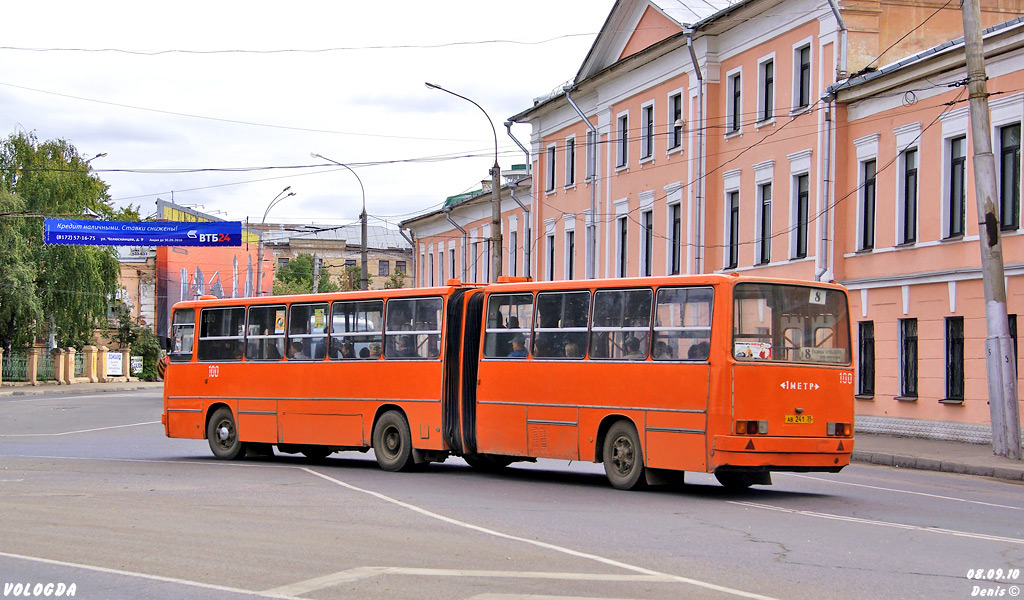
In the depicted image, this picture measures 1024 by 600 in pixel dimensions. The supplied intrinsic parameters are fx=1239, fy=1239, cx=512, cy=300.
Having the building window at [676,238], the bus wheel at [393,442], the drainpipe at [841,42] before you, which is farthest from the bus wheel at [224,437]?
the building window at [676,238]

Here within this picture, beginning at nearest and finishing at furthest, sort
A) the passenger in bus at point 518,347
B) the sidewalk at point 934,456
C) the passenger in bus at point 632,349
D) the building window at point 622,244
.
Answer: the passenger in bus at point 632,349 < the passenger in bus at point 518,347 < the sidewalk at point 934,456 < the building window at point 622,244

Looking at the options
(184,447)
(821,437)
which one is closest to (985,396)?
(821,437)

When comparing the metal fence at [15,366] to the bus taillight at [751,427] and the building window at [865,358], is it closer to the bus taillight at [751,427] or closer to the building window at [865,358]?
the building window at [865,358]

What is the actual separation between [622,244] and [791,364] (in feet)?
94.3

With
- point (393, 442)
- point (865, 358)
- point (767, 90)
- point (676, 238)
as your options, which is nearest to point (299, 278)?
point (676, 238)

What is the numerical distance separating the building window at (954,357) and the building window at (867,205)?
3.71 meters

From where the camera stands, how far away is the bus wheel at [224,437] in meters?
22.1

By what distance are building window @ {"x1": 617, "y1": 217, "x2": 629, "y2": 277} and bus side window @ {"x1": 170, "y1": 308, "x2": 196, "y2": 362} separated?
22.3 m

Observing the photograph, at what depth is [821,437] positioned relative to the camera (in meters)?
15.1

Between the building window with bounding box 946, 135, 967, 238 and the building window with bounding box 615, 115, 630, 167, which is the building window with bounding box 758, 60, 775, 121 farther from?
the building window with bounding box 615, 115, 630, 167

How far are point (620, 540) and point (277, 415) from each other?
11.5 meters

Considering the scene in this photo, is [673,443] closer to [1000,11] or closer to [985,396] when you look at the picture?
[985,396]

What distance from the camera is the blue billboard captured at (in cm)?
4591

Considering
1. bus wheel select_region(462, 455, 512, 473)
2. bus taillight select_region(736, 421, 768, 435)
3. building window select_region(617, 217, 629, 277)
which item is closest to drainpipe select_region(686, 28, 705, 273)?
building window select_region(617, 217, 629, 277)
